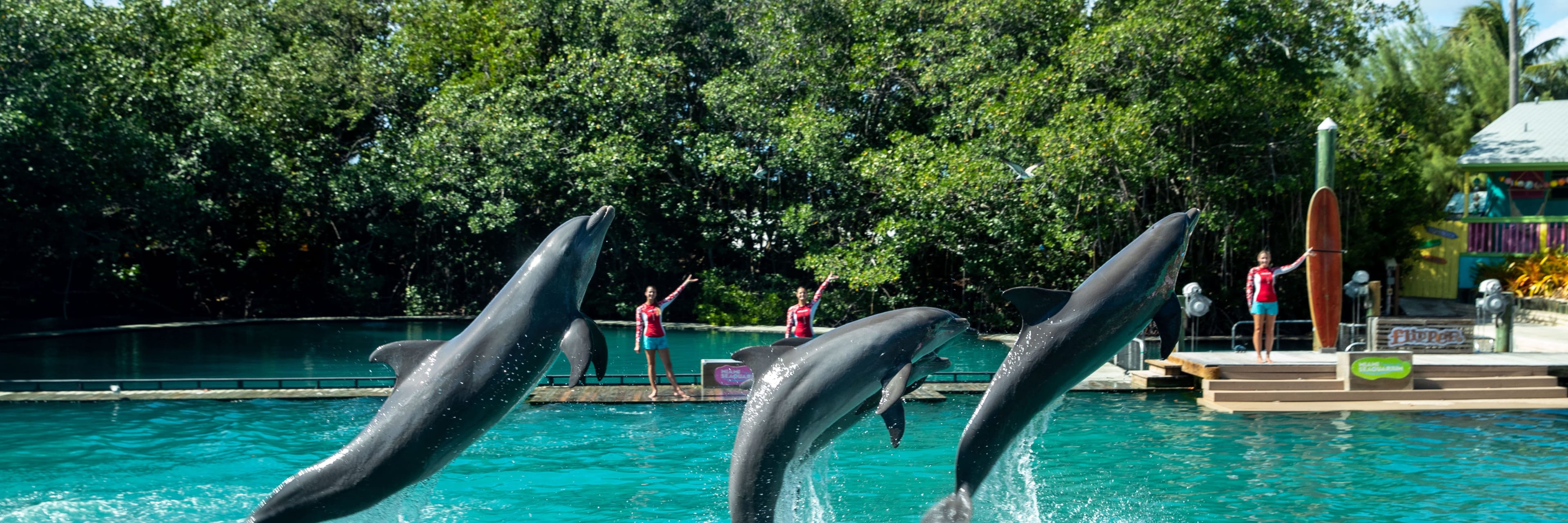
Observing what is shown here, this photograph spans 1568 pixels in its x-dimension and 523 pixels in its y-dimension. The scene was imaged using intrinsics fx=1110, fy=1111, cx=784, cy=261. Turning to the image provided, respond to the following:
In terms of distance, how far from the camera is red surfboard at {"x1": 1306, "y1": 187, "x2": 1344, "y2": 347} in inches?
610

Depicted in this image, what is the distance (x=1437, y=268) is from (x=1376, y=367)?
1839 cm

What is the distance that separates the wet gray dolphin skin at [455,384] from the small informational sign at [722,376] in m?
7.38

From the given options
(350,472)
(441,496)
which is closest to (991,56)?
(441,496)

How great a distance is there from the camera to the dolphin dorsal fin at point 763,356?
622cm

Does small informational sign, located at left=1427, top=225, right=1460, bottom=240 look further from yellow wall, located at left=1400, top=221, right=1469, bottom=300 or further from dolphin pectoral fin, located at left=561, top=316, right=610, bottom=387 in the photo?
dolphin pectoral fin, located at left=561, top=316, right=610, bottom=387

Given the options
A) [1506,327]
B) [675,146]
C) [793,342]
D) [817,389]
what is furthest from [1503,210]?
[817,389]

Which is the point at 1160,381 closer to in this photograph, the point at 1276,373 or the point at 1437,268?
the point at 1276,373

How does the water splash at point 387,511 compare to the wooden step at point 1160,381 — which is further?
the wooden step at point 1160,381

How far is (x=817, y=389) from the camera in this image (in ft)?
19.8

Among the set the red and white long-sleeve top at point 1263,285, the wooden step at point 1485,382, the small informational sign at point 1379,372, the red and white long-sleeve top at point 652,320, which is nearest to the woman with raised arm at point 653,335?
the red and white long-sleeve top at point 652,320

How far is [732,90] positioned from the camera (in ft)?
84.5

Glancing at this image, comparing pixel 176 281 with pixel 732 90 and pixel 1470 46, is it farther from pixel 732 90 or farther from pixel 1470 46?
pixel 1470 46

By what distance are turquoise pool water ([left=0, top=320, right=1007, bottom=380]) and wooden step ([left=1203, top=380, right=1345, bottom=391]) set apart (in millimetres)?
4108

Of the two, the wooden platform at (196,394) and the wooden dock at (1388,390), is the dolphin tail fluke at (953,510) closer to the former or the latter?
the wooden dock at (1388,390)
